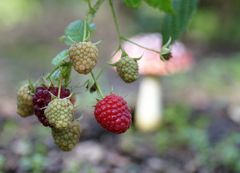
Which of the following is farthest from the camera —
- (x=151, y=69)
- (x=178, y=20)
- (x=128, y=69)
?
(x=151, y=69)

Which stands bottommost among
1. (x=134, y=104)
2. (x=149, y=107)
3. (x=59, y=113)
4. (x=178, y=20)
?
(x=59, y=113)

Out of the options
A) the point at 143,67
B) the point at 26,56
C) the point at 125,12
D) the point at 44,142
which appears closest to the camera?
the point at 44,142

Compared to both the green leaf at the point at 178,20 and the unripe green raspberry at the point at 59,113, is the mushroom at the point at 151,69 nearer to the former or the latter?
the green leaf at the point at 178,20

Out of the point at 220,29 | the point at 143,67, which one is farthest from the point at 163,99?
the point at 220,29

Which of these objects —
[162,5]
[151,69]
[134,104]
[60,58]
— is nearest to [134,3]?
[162,5]

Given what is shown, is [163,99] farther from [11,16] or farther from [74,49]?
[11,16]

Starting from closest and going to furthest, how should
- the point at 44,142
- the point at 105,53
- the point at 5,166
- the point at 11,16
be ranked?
the point at 5,166 → the point at 44,142 → the point at 105,53 → the point at 11,16

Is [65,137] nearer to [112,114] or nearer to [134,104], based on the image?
[112,114]
